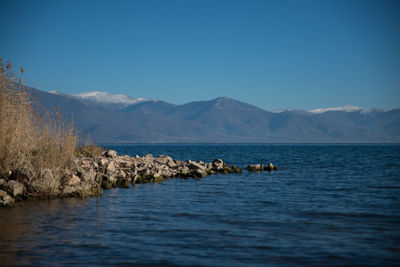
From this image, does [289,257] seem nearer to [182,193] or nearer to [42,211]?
[42,211]

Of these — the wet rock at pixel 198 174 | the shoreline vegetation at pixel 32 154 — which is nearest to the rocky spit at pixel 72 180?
the shoreline vegetation at pixel 32 154

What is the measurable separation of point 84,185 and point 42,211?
3431 mm

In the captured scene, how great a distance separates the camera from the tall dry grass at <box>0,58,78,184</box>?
1438 centimetres

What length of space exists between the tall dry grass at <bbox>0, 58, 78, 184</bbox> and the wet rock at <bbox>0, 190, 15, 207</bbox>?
4.18ft

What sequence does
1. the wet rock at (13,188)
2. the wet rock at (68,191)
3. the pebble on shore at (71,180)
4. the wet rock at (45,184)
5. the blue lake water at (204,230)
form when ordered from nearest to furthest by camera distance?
1. the blue lake water at (204,230)
2. the wet rock at (13,188)
3. the pebble on shore at (71,180)
4. the wet rock at (45,184)
5. the wet rock at (68,191)

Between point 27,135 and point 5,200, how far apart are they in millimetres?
3010

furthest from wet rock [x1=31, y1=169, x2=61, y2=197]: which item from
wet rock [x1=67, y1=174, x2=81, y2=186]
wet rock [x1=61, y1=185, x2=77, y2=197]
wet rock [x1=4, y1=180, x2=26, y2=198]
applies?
wet rock [x1=67, y1=174, x2=81, y2=186]

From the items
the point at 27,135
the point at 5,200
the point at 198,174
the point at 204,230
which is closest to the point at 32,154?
the point at 27,135

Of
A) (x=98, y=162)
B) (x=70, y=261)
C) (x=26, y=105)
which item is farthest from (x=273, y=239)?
(x=98, y=162)

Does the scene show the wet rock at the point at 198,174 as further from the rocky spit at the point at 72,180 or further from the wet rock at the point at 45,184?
the wet rock at the point at 45,184

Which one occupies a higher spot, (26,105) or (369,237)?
(26,105)

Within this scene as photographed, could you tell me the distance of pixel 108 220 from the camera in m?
11.6

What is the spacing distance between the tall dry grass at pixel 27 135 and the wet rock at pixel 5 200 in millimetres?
1275

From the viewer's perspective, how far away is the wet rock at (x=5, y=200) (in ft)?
43.1
